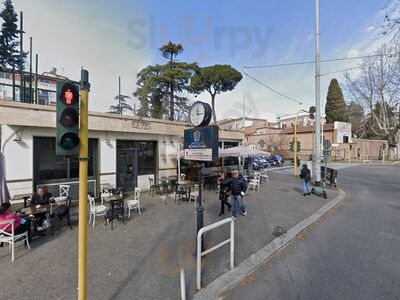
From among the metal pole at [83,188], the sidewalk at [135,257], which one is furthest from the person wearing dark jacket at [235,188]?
the metal pole at [83,188]

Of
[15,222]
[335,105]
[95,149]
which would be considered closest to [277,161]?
[95,149]

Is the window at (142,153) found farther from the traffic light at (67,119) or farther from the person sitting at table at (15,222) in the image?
the traffic light at (67,119)

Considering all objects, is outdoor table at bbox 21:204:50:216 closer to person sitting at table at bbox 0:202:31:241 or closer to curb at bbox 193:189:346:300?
person sitting at table at bbox 0:202:31:241

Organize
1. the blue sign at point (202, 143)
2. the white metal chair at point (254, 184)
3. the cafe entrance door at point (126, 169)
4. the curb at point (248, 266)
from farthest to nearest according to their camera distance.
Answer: the white metal chair at point (254, 184)
the cafe entrance door at point (126, 169)
the blue sign at point (202, 143)
the curb at point (248, 266)

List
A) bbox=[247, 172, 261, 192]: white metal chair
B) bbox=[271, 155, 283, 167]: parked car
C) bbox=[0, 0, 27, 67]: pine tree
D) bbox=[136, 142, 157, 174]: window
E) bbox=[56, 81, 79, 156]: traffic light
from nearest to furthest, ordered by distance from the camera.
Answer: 1. bbox=[56, 81, 79, 156]: traffic light
2. bbox=[136, 142, 157, 174]: window
3. bbox=[247, 172, 261, 192]: white metal chair
4. bbox=[0, 0, 27, 67]: pine tree
5. bbox=[271, 155, 283, 167]: parked car

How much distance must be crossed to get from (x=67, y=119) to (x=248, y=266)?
13.1 feet

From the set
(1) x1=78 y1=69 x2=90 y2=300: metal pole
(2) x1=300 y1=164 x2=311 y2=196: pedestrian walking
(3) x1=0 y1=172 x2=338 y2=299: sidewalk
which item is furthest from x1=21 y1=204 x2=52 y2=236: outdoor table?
(2) x1=300 y1=164 x2=311 y2=196: pedestrian walking

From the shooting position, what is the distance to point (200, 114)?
4.34m

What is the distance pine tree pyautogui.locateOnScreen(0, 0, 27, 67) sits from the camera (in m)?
16.1

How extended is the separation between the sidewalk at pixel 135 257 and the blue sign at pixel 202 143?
2.14 meters

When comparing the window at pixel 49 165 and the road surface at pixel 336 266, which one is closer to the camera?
the road surface at pixel 336 266

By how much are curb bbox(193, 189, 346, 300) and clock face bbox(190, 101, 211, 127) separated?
2.88m

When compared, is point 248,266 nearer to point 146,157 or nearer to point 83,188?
point 83,188

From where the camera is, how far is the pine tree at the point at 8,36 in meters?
16.1
